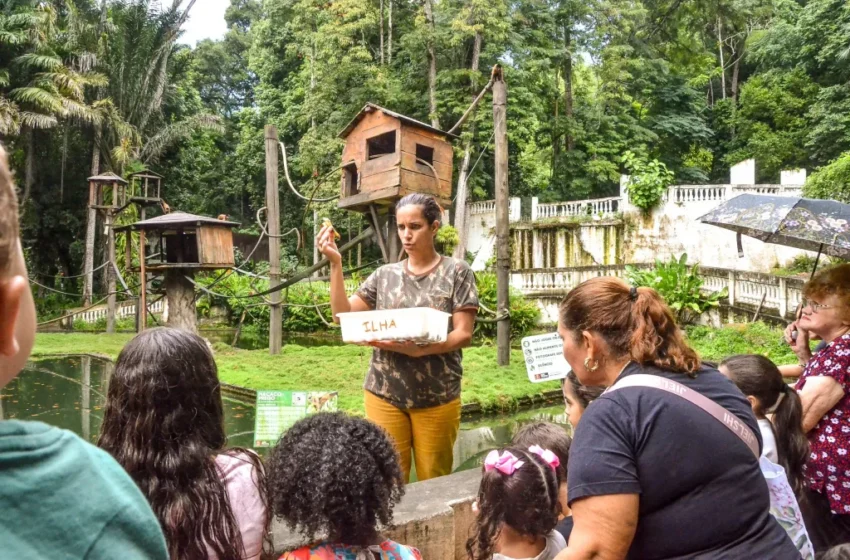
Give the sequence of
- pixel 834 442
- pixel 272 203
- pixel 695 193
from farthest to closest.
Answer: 1. pixel 695 193
2. pixel 272 203
3. pixel 834 442

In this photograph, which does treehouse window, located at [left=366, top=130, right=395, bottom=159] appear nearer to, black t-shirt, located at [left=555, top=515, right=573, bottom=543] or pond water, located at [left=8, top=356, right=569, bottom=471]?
pond water, located at [left=8, top=356, right=569, bottom=471]

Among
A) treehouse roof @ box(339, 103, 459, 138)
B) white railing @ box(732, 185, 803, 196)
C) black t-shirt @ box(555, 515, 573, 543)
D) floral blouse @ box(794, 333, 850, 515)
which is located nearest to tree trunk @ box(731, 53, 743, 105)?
white railing @ box(732, 185, 803, 196)

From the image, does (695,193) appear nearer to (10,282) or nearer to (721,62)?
(721,62)

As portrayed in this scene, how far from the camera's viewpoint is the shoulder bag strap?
1612mm

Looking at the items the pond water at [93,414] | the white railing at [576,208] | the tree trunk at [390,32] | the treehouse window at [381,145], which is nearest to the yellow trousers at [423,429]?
the treehouse window at [381,145]

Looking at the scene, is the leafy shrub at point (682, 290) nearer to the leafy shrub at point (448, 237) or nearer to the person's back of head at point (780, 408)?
the leafy shrub at point (448, 237)

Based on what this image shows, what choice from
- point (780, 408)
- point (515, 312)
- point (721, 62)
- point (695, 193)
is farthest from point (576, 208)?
point (780, 408)

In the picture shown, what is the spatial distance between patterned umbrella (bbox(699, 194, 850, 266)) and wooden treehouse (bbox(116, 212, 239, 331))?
433 centimetres

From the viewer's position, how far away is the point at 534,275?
18.4 meters

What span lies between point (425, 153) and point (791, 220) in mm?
2760

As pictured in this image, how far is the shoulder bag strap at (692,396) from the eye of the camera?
63.5 inches

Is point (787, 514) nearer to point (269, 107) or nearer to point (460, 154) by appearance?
point (460, 154)

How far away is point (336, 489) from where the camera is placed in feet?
5.85

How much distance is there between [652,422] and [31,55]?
83.6 feet
